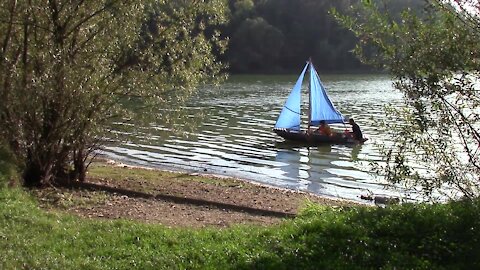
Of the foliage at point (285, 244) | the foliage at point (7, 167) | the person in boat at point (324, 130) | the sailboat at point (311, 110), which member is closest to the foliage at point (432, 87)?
the foliage at point (285, 244)

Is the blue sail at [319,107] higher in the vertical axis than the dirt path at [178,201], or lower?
higher

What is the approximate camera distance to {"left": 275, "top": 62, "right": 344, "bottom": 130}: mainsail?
29828 millimetres

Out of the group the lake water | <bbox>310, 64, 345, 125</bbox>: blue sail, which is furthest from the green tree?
<bbox>310, 64, 345, 125</bbox>: blue sail

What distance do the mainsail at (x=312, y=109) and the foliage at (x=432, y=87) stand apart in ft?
71.4

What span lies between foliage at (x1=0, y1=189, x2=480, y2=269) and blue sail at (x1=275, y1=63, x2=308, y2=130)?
849 inches

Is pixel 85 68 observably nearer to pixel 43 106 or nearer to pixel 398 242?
pixel 43 106

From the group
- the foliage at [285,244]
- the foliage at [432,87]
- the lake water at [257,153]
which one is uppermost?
the foliage at [432,87]

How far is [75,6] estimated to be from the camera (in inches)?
473

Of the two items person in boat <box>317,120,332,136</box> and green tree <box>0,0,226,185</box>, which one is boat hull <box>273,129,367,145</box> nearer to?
person in boat <box>317,120,332,136</box>

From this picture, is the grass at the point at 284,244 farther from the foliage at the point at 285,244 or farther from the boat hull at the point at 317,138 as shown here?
the boat hull at the point at 317,138

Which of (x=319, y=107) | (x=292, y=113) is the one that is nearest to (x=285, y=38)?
(x=319, y=107)

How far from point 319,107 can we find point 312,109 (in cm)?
43

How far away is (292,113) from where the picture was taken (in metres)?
30.0

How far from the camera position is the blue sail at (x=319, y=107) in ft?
98.1
